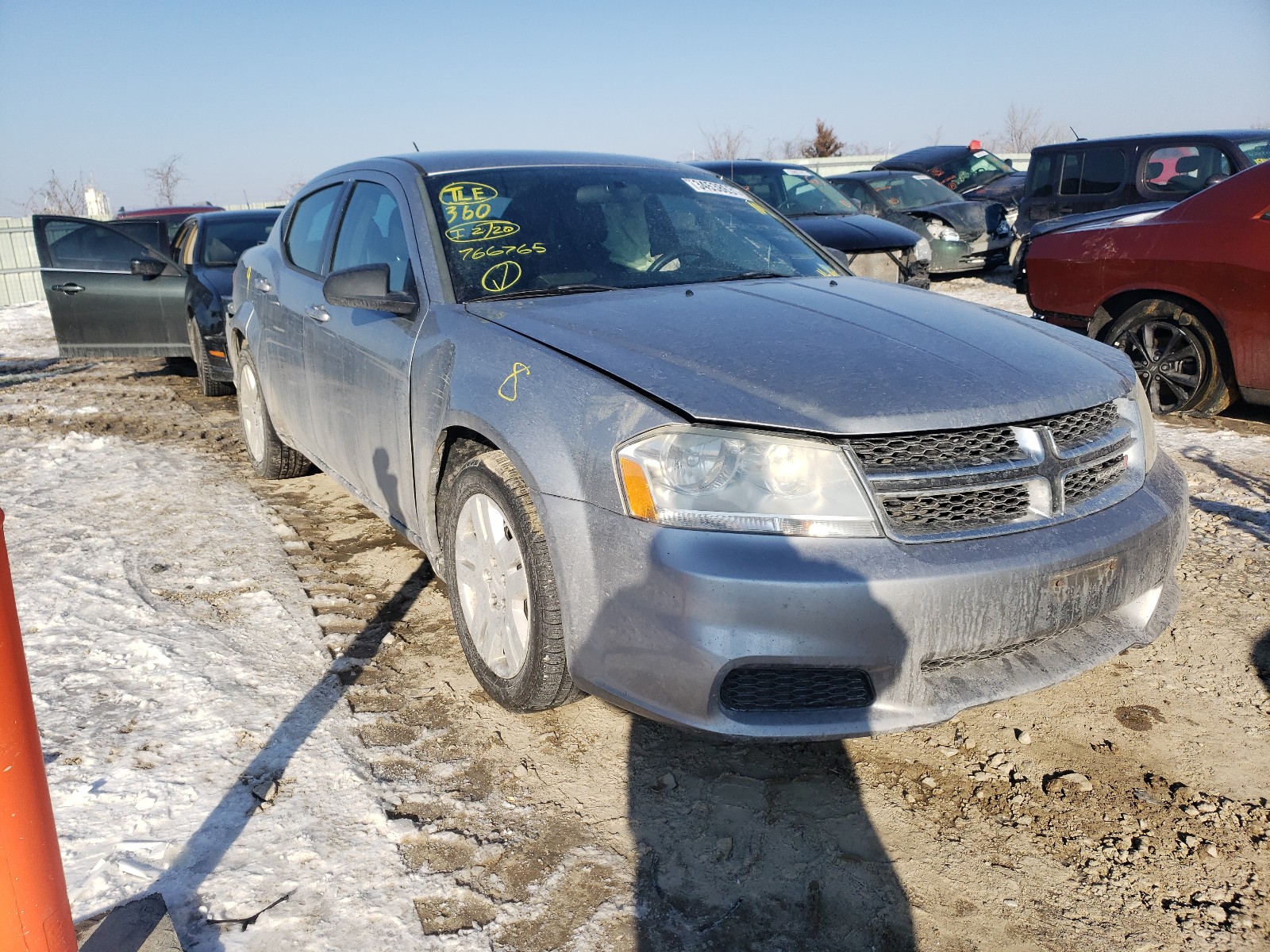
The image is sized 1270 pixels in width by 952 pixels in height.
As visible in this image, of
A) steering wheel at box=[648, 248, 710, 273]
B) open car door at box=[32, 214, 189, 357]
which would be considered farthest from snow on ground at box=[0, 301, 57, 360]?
steering wheel at box=[648, 248, 710, 273]

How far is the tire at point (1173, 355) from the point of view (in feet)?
19.3

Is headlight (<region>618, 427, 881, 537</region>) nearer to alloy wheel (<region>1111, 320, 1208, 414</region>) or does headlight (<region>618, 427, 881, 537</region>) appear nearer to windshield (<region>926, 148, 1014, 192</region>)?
alloy wheel (<region>1111, 320, 1208, 414</region>)

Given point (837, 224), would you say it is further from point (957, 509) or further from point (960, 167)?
point (960, 167)

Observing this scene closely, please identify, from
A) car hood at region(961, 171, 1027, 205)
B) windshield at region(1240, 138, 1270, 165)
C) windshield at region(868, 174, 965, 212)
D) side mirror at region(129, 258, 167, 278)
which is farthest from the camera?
car hood at region(961, 171, 1027, 205)

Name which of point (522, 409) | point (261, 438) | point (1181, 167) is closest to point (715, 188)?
point (522, 409)

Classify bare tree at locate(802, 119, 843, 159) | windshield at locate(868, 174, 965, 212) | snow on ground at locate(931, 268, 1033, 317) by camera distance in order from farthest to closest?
1. bare tree at locate(802, 119, 843, 159)
2. windshield at locate(868, 174, 965, 212)
3. snow on ground at locate(931, 268, 1033, 317)

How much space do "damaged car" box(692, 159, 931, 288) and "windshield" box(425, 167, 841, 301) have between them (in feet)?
12.9

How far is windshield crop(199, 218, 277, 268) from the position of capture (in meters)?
8.32

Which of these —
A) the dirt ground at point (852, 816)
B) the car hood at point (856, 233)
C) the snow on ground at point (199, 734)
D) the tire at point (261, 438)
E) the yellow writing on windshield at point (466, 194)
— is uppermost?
the yellow writing on windshield at point (466, 194)

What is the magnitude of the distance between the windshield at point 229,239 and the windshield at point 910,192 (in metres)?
8.00

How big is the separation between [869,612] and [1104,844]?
844mm

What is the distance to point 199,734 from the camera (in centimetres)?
284

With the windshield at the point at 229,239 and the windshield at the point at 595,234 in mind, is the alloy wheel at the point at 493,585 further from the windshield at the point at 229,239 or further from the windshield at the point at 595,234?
the windshield at the point at 229,239

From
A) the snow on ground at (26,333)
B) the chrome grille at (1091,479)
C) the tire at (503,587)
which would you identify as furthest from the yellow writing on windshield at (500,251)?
the snow on ground at (26,333)
